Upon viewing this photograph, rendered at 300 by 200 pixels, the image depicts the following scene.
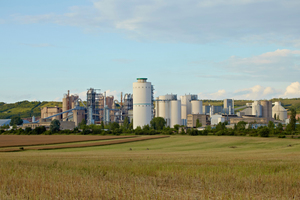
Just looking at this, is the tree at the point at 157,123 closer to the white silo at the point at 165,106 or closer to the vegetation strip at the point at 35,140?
the white silo at the point at 165,106

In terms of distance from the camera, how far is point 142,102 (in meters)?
155

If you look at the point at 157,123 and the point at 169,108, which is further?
the point at 169,108

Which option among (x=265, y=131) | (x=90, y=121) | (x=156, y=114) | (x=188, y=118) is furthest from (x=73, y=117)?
(x=265, y=131)

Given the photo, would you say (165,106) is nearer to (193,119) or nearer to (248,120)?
(193,119)

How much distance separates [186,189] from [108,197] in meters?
3.63

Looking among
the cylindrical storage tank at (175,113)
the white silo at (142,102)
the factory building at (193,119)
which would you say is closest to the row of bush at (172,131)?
the white silo at (142,102)

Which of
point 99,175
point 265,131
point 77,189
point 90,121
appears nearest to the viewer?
point 77,189

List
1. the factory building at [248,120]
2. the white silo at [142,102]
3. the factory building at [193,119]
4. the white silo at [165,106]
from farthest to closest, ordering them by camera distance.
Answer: the factory building at [248,120] → the factory building at [193,119] → the white silo at [165,106] → the white silo at [142,102]

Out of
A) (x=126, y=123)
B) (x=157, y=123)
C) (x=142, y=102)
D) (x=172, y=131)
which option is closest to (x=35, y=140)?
(x=172, y=131)

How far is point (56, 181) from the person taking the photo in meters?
13.9

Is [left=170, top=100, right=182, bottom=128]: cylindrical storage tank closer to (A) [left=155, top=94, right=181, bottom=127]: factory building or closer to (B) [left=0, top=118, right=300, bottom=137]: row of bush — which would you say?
(A) [left=155, top=94, right=181, bottom=127]: factory building

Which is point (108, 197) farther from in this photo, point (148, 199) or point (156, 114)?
point (156, 114)

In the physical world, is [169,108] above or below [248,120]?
above

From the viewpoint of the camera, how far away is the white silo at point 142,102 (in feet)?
508
